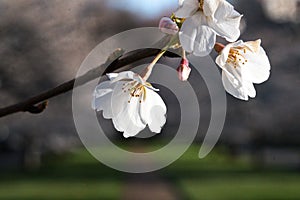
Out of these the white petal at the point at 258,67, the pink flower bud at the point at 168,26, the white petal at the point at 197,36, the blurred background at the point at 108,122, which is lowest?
the white petal at the point at 258,67

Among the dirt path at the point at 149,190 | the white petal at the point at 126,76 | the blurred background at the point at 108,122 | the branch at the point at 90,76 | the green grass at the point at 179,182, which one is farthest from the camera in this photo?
the dirt path at the point at 149,190

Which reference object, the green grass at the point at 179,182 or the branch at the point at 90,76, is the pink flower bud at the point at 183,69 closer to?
the branch at the point at 90,76

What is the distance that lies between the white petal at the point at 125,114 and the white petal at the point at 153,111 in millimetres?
16

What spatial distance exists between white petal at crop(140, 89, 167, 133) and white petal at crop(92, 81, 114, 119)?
7 centimetres

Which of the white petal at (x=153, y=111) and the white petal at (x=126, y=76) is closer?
the white petal at (x=126, y=76)

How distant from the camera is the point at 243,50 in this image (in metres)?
1.14

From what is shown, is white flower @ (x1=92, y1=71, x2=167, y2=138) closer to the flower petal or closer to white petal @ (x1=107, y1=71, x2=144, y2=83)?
white petal @ (x1=107, y1=71, x2=144, y2=83)

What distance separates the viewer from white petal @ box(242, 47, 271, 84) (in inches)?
45.3

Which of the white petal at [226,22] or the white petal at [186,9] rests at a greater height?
the white petal at [186,9]

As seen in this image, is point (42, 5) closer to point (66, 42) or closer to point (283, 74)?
point (66, 42)

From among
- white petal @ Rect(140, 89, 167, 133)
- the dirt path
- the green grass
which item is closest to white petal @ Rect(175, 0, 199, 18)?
white petal @ Rect(140, 89, 167, 133)

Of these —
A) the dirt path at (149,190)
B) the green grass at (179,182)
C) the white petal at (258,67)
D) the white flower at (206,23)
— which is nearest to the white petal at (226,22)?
the white flower at (206,23)

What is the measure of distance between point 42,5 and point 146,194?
9.10 meters

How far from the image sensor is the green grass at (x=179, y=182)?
1026 cm
